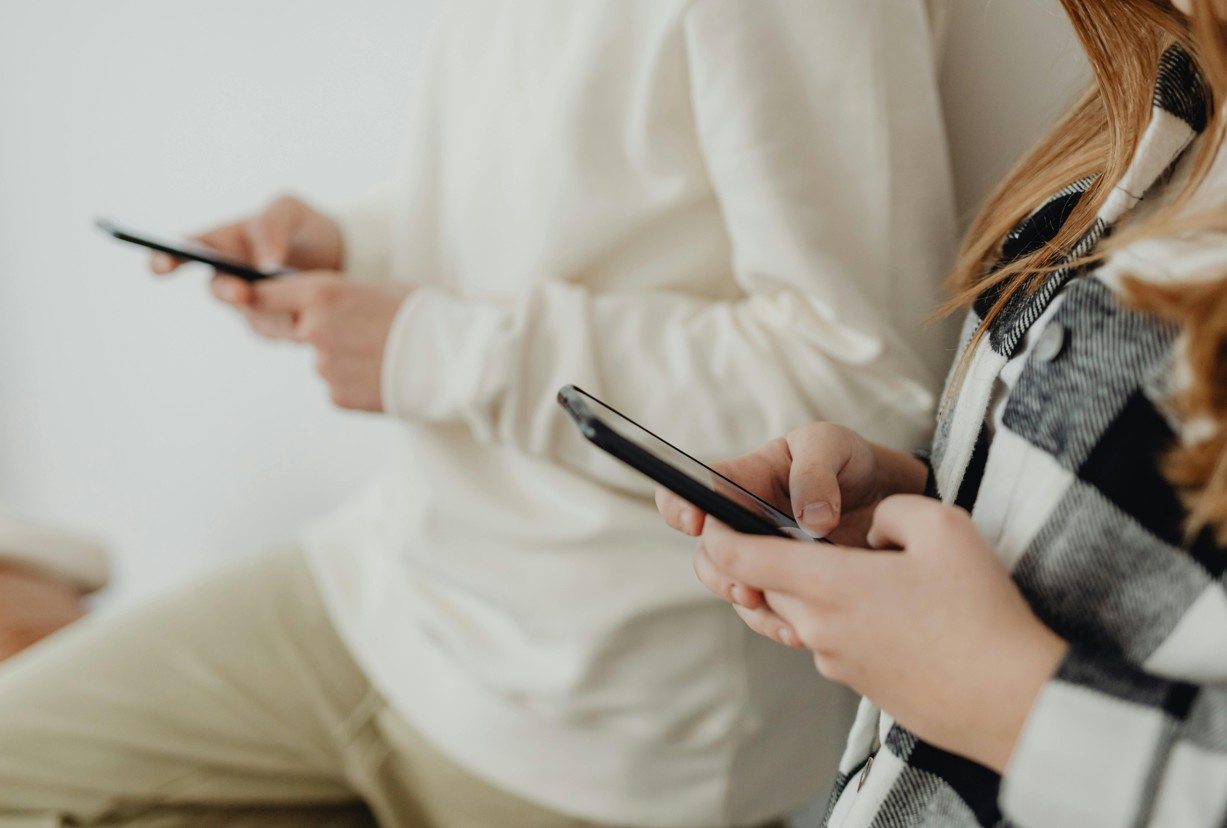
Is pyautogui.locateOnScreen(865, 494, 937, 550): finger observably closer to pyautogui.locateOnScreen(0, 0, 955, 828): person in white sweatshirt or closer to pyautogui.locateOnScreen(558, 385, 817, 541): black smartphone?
pyautogui.locateOnScreen(558, 385, 817, 541): black smartphone

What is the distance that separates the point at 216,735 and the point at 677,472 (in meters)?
0.60

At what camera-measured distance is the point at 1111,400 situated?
326mm

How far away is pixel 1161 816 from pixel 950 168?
1.38ft

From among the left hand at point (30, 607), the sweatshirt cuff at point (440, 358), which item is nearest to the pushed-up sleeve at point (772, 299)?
the sweatshirt cuff at point (440, 358)

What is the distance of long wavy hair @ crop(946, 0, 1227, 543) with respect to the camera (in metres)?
0.30

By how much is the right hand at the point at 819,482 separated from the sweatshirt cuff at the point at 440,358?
0.20m

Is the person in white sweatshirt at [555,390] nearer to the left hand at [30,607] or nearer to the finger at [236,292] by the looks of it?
the finger at [236,292]

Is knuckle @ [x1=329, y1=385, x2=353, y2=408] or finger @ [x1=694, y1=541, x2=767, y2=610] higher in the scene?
finger @ [x1=694, y1=541, x2=767, y2=610]

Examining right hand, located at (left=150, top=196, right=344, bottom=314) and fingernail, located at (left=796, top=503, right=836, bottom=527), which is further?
right hand, located at (left=150, top=196, right=344, bottom=314)

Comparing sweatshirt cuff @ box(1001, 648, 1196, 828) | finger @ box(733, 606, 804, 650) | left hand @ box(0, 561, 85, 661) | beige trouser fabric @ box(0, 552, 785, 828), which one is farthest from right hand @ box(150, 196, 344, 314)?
sweatshirt cuff @ box(1001, 648, 1196, 828)

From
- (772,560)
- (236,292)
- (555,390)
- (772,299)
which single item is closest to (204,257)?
(236,292)

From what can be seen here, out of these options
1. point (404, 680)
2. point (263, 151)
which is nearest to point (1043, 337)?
point (404, 680)

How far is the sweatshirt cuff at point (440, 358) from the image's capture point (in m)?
0.58

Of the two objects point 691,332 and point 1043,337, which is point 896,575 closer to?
point 1043,337
